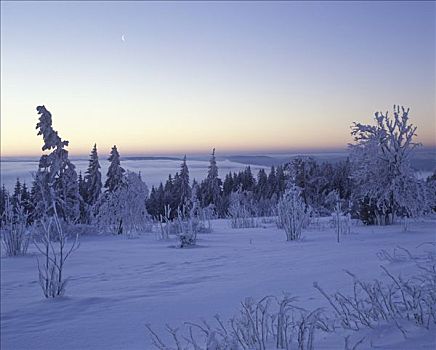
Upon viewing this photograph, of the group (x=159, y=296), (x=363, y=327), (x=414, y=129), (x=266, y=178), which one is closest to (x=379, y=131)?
(x=414, y=129)

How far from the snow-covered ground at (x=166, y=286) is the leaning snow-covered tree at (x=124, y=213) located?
5814 millimetres

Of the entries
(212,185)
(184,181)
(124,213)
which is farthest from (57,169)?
(212,185)

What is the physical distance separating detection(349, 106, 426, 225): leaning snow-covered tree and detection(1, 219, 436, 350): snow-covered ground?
3.50m

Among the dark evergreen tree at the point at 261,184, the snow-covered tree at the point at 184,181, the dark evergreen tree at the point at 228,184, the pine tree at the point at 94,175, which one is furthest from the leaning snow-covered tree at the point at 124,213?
the dark evergreen tree at the point at 228,184

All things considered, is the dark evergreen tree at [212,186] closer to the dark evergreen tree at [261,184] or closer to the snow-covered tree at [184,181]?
the snow-covered tree at [184,181]

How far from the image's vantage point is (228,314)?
4.57 metres

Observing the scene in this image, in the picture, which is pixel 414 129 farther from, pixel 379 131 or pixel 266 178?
pixel 266 178

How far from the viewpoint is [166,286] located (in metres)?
6.18

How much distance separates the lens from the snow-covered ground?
4.13 m

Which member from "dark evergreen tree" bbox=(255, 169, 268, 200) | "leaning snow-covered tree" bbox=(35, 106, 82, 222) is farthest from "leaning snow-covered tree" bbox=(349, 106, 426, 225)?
"dark evergreen tree" bbox=(255, 169, 268, 200)

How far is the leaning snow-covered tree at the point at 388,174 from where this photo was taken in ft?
44.0

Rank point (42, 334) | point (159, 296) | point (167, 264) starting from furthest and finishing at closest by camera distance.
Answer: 1. point (167, 264)
2. point (159, 296)
3. point (42, 334)

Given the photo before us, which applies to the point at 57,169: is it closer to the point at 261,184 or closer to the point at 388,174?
the point at 388,174

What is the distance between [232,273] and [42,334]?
3.18 meters
